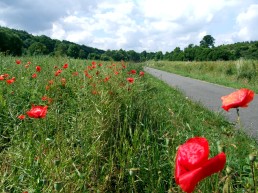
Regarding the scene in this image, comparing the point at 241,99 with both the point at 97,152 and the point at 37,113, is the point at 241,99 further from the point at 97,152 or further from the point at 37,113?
the point at 97,152

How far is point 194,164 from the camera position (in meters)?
0.75

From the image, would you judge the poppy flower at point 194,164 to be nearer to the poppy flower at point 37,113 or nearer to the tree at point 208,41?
the poppy flower at point 37,113

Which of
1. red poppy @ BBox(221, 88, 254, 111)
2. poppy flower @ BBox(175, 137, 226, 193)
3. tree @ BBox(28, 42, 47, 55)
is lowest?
tree @ BBox(28, 42, 47, 55)

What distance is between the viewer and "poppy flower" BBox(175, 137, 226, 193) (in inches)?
27.9

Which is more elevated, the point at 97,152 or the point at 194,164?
the point at 194,164

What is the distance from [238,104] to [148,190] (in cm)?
120

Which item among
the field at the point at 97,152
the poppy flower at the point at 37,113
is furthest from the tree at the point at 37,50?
the poppy flower at the point at 37,113

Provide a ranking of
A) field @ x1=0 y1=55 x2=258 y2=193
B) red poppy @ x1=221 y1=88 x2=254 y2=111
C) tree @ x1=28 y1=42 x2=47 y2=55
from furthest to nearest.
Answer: tree @ x1=28 y1=42 x2=47 y2=55 → field @ x1=0 y1=55 x2=258 y2=193 → red poppy @ x1=221 y1=88 x2=254 y2=111

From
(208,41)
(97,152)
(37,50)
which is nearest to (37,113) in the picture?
(97,152)

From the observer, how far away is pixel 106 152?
2689mm

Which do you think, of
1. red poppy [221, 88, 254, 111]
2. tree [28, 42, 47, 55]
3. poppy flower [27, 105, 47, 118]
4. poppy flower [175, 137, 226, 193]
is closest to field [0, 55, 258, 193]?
poppy flower [27, 105, 47, 118]

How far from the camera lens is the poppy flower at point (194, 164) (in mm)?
708

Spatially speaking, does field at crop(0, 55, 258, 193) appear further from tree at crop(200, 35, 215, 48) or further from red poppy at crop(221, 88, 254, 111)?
tree at crop(200, 35, 215, 48)

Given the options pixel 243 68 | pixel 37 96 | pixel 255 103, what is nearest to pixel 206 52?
pixel 243 68
